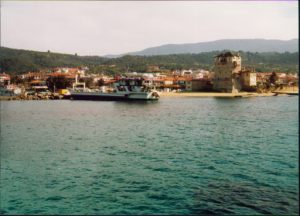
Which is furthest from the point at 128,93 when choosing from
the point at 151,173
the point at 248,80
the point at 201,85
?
the point at 151,173

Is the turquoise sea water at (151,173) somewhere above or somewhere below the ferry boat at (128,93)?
below

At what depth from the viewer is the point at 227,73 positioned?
10894cm

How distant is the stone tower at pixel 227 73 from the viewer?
10650 centimetres

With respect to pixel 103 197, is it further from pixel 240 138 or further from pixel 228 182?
pixel 240 138

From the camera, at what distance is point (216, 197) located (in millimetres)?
14633

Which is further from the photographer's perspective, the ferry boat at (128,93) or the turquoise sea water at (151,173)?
the ferry boat at (128,93)


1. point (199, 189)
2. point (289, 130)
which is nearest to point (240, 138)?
point (289, 130)

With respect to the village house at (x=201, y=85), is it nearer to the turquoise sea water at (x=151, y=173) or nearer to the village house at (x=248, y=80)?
the village house at (x=248, y=80)

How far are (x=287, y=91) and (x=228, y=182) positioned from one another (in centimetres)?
10130

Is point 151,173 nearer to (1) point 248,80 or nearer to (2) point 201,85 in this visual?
(1) point 248,80

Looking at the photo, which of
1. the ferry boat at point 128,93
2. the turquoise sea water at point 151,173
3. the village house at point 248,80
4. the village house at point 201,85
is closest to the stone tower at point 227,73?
the village house at point 248,80

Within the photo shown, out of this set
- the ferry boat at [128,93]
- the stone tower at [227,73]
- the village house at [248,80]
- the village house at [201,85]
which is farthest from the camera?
the village house at [201,85]

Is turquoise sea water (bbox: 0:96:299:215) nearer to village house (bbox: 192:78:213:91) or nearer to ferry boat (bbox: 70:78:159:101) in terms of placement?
ferry boat (bbox: 70:78:159:101)

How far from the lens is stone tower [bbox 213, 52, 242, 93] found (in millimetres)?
106500
